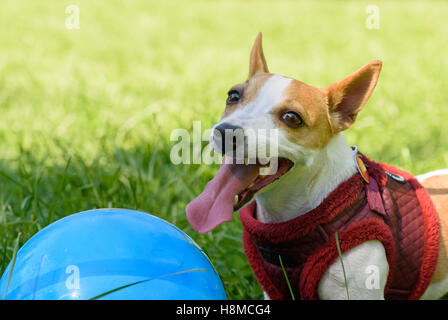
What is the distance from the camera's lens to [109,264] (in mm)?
1879

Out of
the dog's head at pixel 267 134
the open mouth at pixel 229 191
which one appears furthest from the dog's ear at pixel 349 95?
the open mouth at pixel 229 191

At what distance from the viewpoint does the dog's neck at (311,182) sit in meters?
2.22

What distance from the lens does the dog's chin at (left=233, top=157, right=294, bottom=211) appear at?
6.96 ft

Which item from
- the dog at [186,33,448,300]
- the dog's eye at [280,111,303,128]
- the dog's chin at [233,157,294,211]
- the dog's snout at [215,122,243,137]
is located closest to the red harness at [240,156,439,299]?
the dog at [186,33,448,300]

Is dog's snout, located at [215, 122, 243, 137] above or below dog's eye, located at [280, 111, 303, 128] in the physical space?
below

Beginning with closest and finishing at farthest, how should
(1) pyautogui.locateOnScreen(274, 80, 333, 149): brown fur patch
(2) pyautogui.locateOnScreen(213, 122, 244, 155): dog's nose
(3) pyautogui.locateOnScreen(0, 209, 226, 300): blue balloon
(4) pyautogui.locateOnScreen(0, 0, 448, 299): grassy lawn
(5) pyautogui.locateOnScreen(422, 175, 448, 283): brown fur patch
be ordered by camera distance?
1. (3) pyautogui.locateOnScreen(0, 209, 226, 300): blue balloon
2. (2) pyautogui.locateOnScreen(213, 122, 244, 155): dog's nose
3. (1) pyautogui.locateOnScreen(274, 80, 333, 149): brown fur patch
4. (5) pyautogui.locateOnScreen(422, 175, 448, 283): brown fur patch
5. (4) pyautogui.locateOnScreen(0, 0, 448, 299): grassy lawn

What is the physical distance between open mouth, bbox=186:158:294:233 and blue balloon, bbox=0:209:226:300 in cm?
12

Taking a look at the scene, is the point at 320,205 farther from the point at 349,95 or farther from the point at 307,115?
the point at 349,95

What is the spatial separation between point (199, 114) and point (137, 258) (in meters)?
2.69

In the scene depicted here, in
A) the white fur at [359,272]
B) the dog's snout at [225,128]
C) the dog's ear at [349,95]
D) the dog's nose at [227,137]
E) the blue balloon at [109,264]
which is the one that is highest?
the dog's ear at [349,95]

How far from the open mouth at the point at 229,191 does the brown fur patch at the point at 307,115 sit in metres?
0.11

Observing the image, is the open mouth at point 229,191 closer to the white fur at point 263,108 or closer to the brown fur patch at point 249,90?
the white fur at point 263,108

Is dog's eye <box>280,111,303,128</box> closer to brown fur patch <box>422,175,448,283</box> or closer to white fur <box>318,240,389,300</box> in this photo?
white fur <box>318,240,389,300</box>

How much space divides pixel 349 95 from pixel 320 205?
19.4 inches
